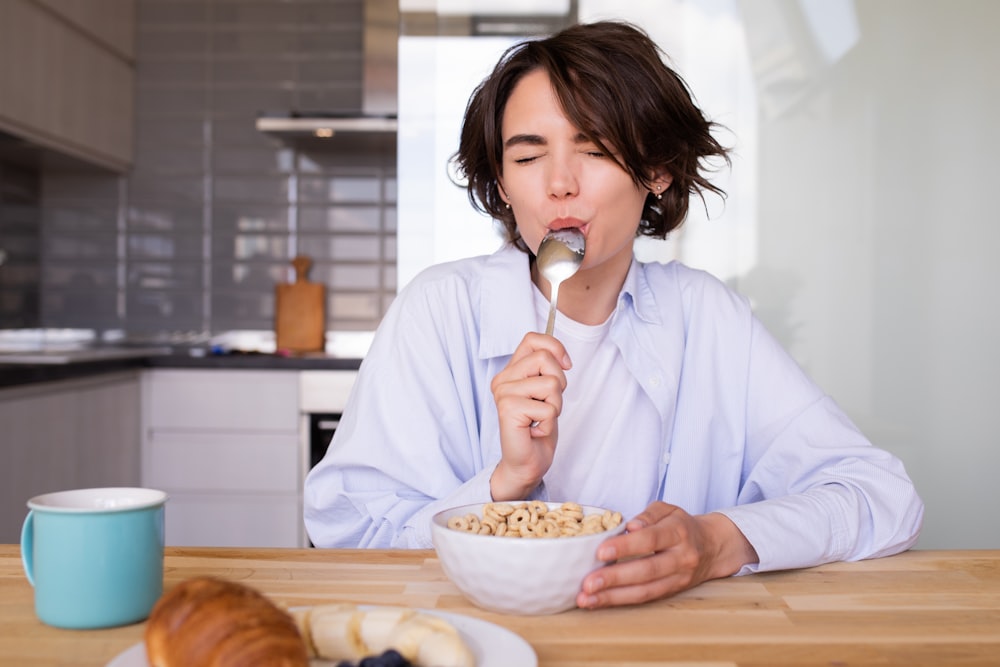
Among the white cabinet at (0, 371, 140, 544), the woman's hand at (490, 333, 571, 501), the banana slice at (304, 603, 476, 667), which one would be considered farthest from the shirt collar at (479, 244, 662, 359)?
the white cabinet at (0, 371, 140, 544)

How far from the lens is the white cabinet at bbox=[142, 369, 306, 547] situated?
286cm

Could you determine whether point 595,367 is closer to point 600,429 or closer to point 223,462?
point 600,429

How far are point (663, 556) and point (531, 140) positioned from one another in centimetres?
58

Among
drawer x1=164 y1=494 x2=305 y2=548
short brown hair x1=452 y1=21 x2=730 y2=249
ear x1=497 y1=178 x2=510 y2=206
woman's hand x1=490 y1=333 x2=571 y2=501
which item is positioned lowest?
drawer x1=164 y1=494 x2=305 y2=548

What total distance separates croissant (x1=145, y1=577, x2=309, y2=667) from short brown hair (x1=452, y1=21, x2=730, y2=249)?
772 millimetres

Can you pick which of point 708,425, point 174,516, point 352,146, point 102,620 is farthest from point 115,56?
point 102,620

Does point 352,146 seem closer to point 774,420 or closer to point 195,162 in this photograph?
point 195,162

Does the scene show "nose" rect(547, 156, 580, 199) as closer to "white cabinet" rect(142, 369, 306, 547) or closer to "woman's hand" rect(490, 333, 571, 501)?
"woman's hand" rect(490, 333, 571, 501)

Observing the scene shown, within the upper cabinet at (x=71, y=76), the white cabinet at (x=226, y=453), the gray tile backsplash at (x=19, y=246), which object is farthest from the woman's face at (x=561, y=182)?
the gray tile backsplash at (x=19, y=246)

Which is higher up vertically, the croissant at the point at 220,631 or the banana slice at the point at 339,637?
the croissant at the point at 220,631

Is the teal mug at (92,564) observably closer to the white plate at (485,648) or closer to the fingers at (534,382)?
the white plate at (485,648)

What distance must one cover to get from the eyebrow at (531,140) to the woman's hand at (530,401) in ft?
1.20

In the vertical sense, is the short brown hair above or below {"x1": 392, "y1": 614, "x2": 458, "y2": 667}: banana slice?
above

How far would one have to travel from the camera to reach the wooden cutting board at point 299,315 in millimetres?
3428
